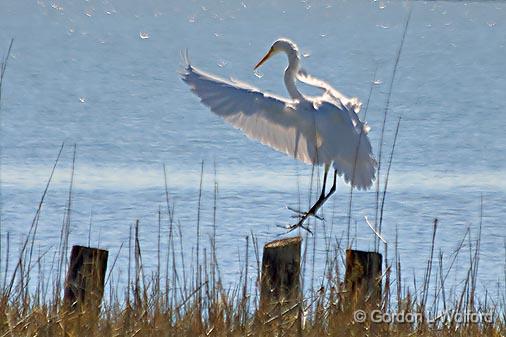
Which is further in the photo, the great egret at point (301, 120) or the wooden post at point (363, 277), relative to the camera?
the great egret at point (301, 120)

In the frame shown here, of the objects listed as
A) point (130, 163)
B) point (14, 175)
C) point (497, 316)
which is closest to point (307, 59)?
point (130, 163)

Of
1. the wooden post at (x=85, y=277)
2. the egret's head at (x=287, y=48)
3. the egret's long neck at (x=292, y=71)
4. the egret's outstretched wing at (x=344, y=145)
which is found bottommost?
the wooden post at (x=85, y=277)

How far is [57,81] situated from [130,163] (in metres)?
2.25

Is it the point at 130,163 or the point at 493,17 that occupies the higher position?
the point at 493,17

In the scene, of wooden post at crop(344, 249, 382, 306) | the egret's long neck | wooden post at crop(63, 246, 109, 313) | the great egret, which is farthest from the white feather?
wooden post at crop(63, 246, 109, 313)

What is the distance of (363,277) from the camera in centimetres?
352

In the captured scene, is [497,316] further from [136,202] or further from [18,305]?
[136,202]

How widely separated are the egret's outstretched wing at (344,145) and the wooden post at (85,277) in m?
1.55

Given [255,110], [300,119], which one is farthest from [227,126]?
[255,110]

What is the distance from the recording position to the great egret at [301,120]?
4.75 m

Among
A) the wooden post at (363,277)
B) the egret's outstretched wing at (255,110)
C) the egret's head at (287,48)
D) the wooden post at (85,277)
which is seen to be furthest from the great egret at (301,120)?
the wooden post at (85,277)

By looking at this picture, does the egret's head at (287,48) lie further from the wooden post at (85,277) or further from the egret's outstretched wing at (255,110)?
the wooden post at (85,277)

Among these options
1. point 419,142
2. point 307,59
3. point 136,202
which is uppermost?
point 307,59

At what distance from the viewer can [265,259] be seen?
348cm
